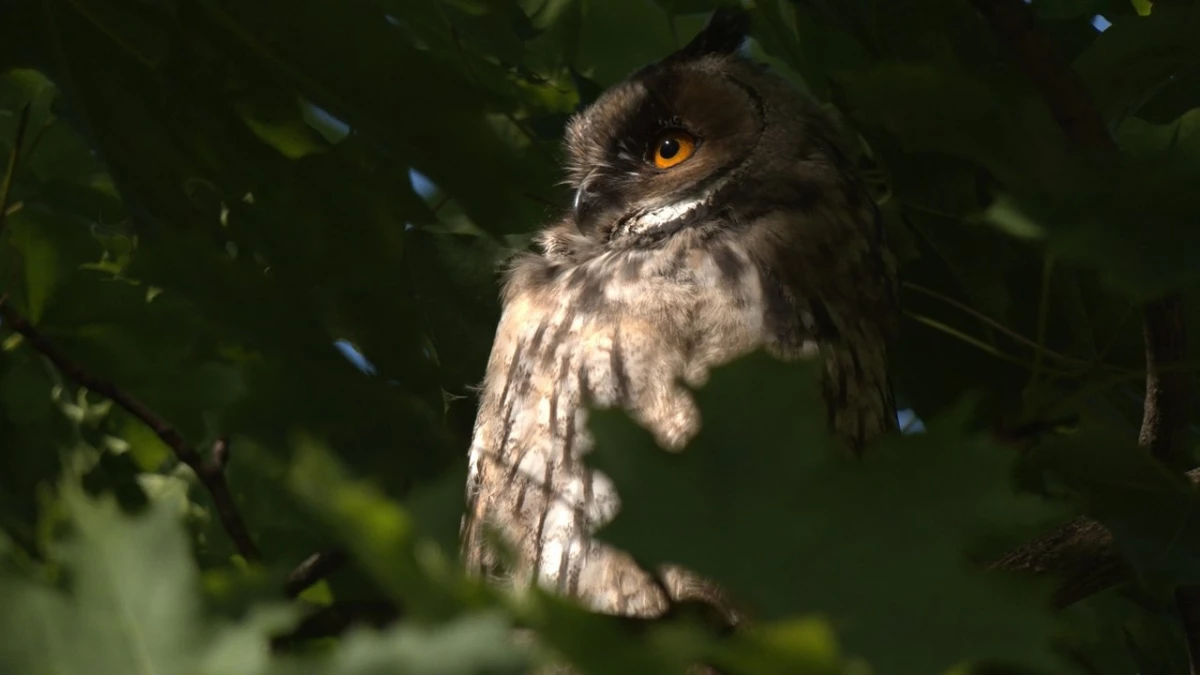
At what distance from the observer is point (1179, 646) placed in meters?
1.55

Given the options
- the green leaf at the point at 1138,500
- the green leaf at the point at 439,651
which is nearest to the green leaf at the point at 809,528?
the green leaf at the point at 439,651

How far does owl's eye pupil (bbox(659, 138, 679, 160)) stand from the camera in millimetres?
2092

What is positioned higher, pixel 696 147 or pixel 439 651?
pixel 439 651

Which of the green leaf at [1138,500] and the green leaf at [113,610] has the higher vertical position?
the green leaf at [113,610]

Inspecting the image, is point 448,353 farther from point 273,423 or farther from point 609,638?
point 609,638

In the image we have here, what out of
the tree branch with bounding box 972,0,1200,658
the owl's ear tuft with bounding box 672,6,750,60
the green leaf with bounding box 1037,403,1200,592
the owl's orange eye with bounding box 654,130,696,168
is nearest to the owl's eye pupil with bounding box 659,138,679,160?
the owl's orange eye with bounding box 654,130,696,168

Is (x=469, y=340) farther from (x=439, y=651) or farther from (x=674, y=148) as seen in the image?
(x=439, y=651)

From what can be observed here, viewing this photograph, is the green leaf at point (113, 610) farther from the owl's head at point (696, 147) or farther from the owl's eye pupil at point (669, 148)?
the owl's eye pupil at point (669, 148)

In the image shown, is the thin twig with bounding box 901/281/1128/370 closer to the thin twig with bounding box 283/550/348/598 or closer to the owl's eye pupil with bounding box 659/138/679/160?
the owl's eye pupil with bounding box 659/138/679/160

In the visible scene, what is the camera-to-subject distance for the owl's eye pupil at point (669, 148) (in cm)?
209

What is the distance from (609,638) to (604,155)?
64.9 inches

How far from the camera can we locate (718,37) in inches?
83.4

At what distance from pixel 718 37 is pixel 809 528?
155 centimetres

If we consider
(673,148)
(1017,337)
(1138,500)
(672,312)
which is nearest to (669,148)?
(673,148)
